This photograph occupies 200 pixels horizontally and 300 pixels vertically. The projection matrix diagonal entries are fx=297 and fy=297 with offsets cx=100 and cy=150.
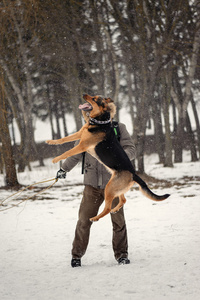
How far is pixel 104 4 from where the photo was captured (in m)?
12.1

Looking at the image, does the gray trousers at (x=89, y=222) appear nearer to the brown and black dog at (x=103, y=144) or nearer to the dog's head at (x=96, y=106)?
the brown and black dog at (x=103, y=144)

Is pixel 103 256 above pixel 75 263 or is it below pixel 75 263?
below

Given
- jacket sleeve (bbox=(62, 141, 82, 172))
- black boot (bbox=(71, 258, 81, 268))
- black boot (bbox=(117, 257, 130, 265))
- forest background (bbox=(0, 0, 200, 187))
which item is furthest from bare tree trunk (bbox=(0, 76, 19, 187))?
black boot (bbox=(117, 257, 130, 265))

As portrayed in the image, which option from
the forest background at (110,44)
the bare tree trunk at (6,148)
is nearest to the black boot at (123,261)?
the forest background at (110,44)

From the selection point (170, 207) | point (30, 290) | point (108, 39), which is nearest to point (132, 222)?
point (170, 207)

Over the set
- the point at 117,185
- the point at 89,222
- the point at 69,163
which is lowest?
the point at 89,222

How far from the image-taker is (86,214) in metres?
3.86

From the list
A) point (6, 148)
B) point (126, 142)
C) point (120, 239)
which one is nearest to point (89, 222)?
point (120, 239)

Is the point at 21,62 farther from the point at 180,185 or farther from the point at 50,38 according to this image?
the point at 180,185

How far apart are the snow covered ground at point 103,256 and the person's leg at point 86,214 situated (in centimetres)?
27

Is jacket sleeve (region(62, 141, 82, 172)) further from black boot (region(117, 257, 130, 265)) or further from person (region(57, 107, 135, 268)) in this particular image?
black boot (region(117, 257, 130, 265))

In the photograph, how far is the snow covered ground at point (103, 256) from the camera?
3141 mm

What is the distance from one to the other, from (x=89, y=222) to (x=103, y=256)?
78 centimetres

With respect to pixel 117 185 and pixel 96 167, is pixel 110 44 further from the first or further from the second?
pixel 117 185
